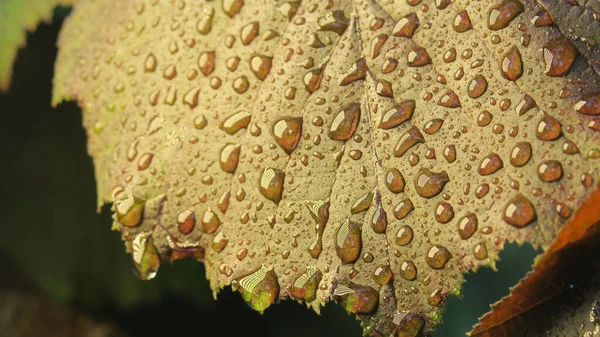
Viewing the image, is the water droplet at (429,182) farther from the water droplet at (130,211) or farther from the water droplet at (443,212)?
the water droplet at (130,211)

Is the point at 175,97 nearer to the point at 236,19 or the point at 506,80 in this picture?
the point at 236,19

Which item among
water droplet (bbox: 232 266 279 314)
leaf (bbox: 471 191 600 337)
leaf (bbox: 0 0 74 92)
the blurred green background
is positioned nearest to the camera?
leaf (bbox: 471 191 600 337)

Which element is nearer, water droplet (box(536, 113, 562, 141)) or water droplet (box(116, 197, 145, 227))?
water droplet (box(536, 113, 562, 141))

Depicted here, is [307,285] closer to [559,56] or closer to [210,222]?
[210,222]

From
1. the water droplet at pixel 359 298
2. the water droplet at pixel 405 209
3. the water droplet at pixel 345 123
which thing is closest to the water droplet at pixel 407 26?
the water droplet at pixel 345 123

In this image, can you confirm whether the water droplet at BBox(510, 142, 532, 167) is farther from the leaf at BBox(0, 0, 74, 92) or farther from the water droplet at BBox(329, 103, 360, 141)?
the leaf at BBox(0, 0, 74, 92)

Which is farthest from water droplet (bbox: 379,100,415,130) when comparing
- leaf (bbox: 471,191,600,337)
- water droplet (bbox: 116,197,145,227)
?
water droplet (bbox: 116,197,145,227)

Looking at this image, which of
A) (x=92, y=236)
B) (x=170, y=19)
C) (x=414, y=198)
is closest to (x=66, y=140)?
(x=92, y=236)
